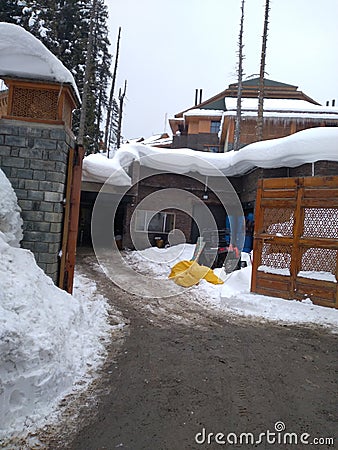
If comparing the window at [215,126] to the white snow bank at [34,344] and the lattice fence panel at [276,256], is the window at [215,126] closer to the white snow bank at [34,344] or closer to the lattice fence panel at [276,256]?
the lattice fence panel at [276,256]

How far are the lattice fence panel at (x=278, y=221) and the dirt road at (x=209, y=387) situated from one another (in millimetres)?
1894

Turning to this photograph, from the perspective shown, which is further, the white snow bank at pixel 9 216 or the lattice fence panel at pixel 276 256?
the lattice fence panel at pixel 276 256

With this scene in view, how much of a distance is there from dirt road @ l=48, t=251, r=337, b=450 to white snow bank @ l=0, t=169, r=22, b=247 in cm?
190

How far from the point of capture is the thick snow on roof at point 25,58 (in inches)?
173

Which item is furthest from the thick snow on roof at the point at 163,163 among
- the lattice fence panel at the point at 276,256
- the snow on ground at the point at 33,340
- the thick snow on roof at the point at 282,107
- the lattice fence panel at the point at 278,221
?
the thick snow on roof at the point at 282,107

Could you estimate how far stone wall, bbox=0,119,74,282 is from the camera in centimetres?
452

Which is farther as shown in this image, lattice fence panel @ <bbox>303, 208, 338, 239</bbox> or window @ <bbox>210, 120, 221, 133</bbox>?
window @ <bbox>210, 120, 221, 133</bbox>

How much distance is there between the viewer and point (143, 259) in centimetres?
1132

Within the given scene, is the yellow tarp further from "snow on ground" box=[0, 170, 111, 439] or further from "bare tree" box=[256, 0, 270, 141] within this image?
"bare tree" box=[256, 0, 270, 141]

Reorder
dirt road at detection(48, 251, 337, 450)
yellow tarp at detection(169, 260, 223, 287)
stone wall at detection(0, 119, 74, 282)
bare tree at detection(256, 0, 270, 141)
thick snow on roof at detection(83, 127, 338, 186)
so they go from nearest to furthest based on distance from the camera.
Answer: dirt road at detection(48, 251, 337, 450), stone wall at detection(0, 119, 74, 282), yellow tarp at detection(169, 260, 223, 287), thick snow on roof at detection(83, 127, 338, 186), bare tree at detection(256, 0, 270, 141)

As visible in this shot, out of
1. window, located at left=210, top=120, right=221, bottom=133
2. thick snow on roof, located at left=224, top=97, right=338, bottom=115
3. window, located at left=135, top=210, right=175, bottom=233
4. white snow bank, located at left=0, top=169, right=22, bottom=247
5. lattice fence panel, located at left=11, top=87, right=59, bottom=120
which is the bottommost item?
window, located at left=135, top=210, right=175, bottom=233

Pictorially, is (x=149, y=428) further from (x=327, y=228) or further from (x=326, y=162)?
(x=326, y=162)

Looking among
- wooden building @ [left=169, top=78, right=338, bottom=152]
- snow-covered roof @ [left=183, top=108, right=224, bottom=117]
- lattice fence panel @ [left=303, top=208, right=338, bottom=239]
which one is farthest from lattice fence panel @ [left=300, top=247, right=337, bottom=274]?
snow-covered roof @ [left=183, top=108, right=224, bottom=117]

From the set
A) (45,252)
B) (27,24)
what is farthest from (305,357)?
(27,24)
